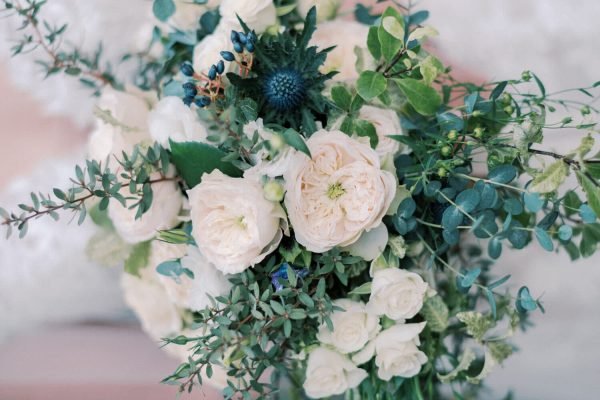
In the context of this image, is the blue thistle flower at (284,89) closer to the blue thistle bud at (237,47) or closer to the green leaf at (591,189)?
the blue thistle bud at (237,47)

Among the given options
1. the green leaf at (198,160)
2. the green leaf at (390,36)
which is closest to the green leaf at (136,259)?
the green leaf at (198,160)

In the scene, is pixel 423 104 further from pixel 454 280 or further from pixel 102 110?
pixel 102 110

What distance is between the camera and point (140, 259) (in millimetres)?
732

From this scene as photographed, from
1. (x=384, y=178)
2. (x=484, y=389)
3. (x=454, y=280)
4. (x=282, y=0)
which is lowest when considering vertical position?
(x=484, y=389)

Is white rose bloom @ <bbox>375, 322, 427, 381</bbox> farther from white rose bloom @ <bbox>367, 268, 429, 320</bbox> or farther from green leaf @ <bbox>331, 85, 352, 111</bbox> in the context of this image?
green leaf @ <bbox>331, 85, 352, 111</bbox>

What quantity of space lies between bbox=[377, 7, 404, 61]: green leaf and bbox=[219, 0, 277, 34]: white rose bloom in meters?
0.14

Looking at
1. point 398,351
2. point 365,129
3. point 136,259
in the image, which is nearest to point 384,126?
point 365,129

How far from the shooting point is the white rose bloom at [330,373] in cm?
64

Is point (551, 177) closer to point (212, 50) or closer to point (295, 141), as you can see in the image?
point (295, 141)

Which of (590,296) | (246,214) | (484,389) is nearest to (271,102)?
(246,214)

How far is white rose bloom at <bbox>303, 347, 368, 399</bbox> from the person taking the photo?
0.64m

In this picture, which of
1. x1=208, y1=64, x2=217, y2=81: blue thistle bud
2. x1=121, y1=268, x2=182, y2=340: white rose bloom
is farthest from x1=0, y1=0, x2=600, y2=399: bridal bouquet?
x1=121, y1=268, x2=182, y2=340: white rose bloom

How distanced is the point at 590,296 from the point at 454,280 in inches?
15.8

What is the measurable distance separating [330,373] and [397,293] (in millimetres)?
133
